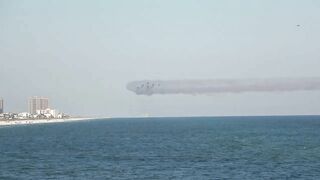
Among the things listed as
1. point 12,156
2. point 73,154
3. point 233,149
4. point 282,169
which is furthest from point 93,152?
point 282,169

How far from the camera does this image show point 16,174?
198 ft

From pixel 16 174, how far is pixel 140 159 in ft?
68.0

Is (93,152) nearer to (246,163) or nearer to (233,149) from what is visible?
(233,149)

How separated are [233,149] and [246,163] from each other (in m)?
22.4

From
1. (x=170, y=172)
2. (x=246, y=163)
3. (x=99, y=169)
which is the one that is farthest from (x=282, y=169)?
(x=99, y=169)

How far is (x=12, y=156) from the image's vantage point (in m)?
84.8

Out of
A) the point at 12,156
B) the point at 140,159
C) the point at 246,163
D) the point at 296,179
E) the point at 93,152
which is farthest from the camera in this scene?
the point at 93,152

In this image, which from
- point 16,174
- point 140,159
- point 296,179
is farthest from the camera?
point 140,159

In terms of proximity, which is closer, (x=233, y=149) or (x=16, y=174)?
(x=16, y=174)

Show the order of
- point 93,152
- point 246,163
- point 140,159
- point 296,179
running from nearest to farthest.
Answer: point 296,179
point 246,163
point 140,159
point 93,152

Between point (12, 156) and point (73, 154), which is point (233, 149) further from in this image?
point (12, 156)

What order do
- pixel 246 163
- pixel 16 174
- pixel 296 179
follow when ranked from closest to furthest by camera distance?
1. pixel 296 179
2. pixel 16 174
3. pixel 246 163

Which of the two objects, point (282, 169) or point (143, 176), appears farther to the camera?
point (282, 169)

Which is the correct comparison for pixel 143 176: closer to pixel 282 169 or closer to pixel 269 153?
pixel 282 169
